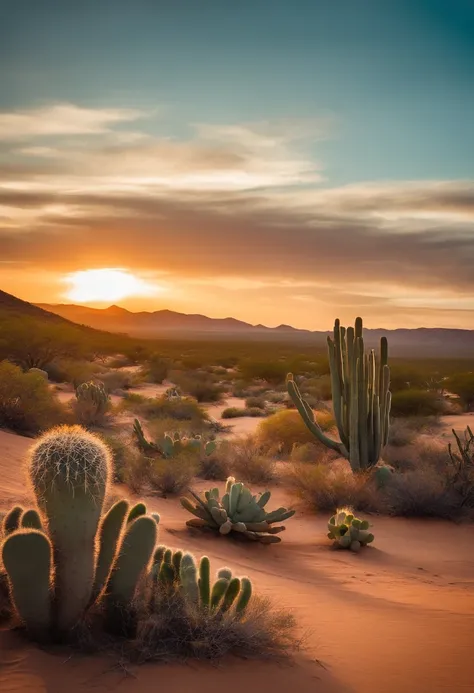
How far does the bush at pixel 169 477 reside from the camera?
11547 millimetres

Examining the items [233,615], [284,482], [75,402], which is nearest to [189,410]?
[75,402]

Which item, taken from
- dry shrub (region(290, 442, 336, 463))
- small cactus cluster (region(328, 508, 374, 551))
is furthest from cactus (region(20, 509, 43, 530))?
dry shrub (region(290, 442, 336, 463))

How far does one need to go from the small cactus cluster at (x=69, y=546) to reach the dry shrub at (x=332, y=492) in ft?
22.2

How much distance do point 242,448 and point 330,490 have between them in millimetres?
3678

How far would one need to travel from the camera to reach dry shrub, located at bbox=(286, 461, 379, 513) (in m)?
11.1

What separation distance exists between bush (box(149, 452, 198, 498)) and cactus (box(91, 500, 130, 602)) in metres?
6.69

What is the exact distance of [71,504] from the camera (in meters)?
4.36

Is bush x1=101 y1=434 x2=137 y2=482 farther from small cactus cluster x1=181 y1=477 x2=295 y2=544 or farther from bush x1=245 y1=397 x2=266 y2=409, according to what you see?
bush x1=245 y1=397 x2=266 y2=409

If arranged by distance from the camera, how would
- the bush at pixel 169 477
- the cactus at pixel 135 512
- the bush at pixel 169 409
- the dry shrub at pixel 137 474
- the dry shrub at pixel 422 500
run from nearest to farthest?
the cactus at pixel 135 512
the dry shrub at pixel 422 500
the dry shrub at pixel 137 474
the bush at pixel 169 477
the bush at pixel 169 409

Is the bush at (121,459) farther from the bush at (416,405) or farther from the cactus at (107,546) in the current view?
the bush at (416,405)

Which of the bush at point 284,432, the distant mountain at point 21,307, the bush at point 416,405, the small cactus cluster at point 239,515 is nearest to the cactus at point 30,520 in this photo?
the small cactus cluster at point 239,515

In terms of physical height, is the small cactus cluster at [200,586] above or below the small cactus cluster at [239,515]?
above

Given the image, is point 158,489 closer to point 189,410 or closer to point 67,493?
point 67,493

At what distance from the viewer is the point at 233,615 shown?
4.84 m
